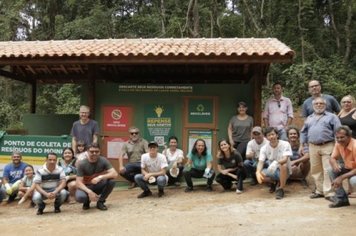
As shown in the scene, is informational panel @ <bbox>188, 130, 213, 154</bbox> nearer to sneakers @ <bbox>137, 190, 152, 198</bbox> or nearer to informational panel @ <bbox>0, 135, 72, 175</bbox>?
sneakers @ <bbox>137, 190, 152, 198</bbox>

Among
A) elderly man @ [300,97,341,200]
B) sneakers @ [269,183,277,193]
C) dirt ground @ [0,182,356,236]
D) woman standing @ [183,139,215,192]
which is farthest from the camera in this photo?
woman standing @ [183,139,215,192]

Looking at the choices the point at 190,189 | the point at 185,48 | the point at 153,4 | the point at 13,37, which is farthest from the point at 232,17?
the point at 190,189

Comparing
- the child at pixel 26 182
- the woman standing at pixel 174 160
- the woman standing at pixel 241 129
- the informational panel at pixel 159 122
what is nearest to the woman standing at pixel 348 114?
the woman standing at pixel 241 129

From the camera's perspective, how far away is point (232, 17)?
2341 cm

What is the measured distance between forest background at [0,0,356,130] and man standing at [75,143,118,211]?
1146 centimetres

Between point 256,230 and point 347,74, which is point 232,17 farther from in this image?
point 256,230

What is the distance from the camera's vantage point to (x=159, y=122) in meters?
9.35

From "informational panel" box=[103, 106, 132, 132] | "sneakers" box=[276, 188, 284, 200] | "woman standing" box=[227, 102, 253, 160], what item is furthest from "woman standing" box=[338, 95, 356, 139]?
"informational panel" box=[103, 106, 132, 132]

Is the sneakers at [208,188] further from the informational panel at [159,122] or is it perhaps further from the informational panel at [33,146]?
the informational panel at [33,146]

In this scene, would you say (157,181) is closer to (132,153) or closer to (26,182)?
(132,153)

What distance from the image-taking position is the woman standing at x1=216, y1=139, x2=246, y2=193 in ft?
26.0

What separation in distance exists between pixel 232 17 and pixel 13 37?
11.5 m

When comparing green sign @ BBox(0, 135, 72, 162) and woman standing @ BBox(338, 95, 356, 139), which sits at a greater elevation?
woman standing @ BBox(338, 95, 356, 139)

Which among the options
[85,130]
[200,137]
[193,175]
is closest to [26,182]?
[85,130]
